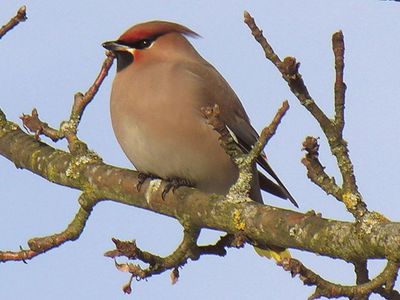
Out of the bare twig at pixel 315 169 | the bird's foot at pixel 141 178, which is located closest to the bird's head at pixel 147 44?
the bird's foot at pixel 141 178

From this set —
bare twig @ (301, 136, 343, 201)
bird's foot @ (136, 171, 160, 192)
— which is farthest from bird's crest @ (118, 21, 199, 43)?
bare twig @ (301, 136, 343, 201)

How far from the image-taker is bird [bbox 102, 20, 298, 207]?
215 inches

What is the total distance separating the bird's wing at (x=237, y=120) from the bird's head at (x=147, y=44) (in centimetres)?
23

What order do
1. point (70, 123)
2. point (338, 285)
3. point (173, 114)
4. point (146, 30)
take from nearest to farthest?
point (338, 285) < point (70, 123) < point (173, 114) < point (146, 30)

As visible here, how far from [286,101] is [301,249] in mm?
551

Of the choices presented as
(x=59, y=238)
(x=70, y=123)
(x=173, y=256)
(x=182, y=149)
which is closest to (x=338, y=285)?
(x=173, y=256)

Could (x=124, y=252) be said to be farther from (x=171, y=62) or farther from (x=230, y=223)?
(x=171, y=62)

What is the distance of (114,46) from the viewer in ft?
19.1

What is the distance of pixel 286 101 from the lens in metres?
3.79

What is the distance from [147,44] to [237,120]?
0.70 metres

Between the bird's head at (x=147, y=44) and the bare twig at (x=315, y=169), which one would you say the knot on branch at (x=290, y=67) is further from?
the bird's head at (x=147, y=44)

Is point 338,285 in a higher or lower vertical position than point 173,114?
lower

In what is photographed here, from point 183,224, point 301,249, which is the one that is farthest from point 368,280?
point 183,224

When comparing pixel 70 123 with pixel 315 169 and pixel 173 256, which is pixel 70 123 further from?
pixel 315 169
